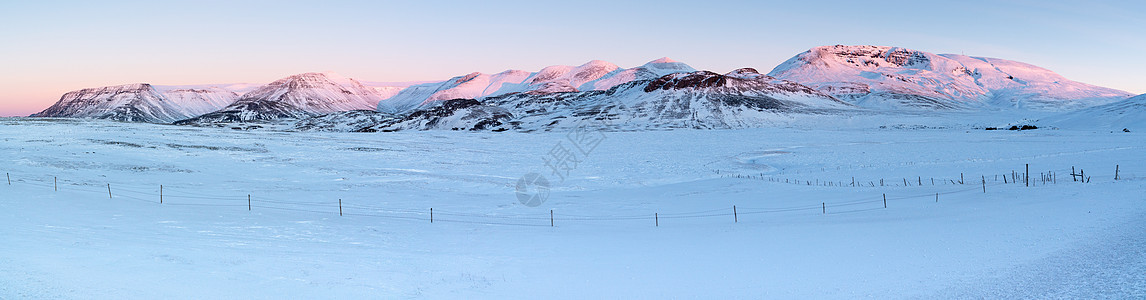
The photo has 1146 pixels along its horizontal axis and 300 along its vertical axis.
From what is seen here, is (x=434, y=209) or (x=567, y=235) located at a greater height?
(x=434, y=209)

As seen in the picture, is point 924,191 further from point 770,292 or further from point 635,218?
point 770,292

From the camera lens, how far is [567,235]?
89.9ft

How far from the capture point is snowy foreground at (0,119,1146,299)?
15625 millimetres

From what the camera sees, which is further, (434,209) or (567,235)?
(434,209)

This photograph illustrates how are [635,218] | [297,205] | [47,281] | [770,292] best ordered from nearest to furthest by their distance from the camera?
[47,281]
[770,292]
[635,218]
[297,205]

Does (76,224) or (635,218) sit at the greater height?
(76,224)

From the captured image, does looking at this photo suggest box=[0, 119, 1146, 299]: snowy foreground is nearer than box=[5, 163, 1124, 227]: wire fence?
Yes

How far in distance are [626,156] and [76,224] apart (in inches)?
2442

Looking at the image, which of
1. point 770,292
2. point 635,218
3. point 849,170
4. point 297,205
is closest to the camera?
point 770,292

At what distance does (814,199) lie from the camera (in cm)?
3841

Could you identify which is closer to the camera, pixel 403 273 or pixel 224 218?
pixel 403 273

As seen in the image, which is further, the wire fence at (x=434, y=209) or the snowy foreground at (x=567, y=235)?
the wire fence at (x=434, y=209)

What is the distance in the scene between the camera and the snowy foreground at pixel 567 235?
15625 mm

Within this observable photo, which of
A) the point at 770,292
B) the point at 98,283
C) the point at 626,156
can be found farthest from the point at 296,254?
the point at 626,156
